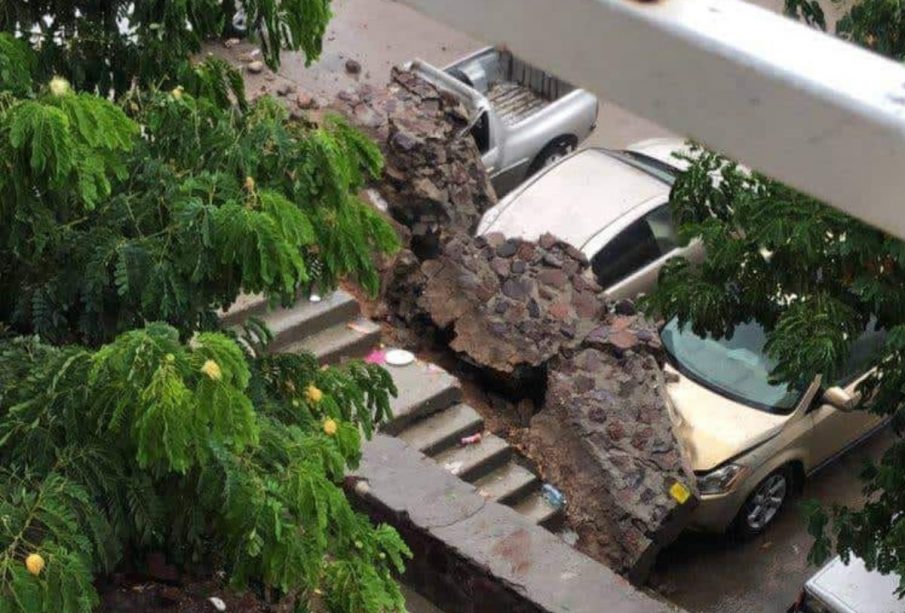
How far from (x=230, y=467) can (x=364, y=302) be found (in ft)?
20.3

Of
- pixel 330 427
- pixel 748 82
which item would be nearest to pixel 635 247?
pixel 330 427

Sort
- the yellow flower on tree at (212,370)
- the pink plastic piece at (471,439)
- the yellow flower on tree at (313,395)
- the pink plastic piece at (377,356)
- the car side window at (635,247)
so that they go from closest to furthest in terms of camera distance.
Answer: the yellow flower on tree at (212,370), the yellow flower on tree at (313,395), the pink plastic piece at (471,439), the pink plastic piece at (377,356), the car side window at (635,247)

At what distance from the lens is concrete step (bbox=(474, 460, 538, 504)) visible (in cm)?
915

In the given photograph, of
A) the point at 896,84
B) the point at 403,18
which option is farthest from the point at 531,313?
the point at 896,84

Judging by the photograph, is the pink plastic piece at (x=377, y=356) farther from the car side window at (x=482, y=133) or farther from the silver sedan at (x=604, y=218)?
the car side window at (x=482, y=133)

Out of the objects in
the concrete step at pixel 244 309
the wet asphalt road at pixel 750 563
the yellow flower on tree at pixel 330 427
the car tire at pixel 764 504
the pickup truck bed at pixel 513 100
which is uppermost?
the yellow flower on tree at pixel 330 427

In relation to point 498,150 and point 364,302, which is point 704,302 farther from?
point 498,150

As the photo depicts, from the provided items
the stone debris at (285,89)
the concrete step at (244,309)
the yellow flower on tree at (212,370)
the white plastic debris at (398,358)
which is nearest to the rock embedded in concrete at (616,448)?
the white plastic debris at (398,358)

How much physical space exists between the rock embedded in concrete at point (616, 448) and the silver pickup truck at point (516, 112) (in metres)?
3.35

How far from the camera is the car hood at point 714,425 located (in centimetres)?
965

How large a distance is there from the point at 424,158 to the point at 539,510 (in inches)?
129

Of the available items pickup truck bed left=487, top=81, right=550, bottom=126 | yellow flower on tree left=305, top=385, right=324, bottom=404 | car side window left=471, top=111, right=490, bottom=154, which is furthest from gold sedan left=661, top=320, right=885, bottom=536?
yellow flower on tree left=305, top=385, right=324, bottom=404

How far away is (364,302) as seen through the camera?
10.5 meters

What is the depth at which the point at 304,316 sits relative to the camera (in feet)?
31.1
